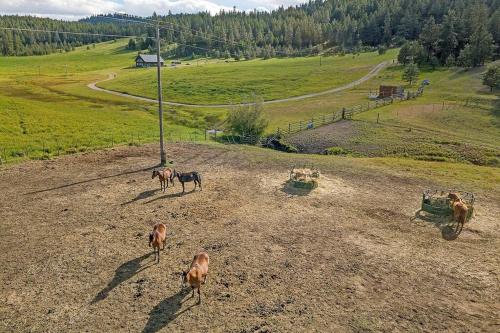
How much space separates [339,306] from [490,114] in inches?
1895

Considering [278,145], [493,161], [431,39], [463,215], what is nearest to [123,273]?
[463,215]

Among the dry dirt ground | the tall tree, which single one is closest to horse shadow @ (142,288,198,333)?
the dry dirt ground

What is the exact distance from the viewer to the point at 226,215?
2317 cm

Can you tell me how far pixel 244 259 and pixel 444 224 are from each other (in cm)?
1188

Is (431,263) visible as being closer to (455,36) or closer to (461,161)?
(461,161)

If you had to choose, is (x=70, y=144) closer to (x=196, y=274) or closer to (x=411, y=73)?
(x=196, y=274)

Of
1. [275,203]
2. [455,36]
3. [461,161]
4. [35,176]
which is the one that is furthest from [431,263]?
[455,36]

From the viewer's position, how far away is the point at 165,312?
48.3 ft

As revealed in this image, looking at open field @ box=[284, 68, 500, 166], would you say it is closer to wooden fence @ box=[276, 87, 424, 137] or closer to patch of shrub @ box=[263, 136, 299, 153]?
patch of shrub @ box=[263, 136, 299, 153]

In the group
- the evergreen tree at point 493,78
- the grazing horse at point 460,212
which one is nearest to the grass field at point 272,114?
the evergreen tree at point 493,78

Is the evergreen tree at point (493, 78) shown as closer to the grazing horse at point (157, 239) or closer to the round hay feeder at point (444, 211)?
the round hay feeder at point (444, 211)

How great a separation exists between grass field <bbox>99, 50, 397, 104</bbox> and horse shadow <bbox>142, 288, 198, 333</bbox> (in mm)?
61019

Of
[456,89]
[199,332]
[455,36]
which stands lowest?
[199,332]

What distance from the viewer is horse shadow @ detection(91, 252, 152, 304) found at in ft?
51.4
